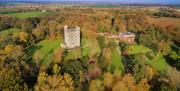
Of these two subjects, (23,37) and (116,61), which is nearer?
(116,61)

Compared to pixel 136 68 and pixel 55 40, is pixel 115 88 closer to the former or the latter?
pixel 136 68

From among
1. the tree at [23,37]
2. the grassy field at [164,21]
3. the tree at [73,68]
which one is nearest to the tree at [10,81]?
the tree at [73,68]

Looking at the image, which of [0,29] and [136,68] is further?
[0,29]

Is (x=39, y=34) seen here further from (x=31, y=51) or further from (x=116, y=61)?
(x=116, y=61)

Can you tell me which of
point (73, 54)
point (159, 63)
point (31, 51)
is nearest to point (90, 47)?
Answer: point (73, 54)

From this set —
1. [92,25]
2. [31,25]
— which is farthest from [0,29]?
[92,25]

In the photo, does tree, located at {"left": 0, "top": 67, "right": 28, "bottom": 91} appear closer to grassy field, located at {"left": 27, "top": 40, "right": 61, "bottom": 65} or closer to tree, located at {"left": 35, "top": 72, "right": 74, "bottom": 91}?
tree, located at {"left": 35, "top": 72, "right": 74, "bottom": 91}

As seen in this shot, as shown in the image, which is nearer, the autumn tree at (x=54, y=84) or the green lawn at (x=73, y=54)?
the autumn tree at (x=54, y=84)

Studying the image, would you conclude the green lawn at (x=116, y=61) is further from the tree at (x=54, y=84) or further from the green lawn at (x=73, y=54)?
the tree at (x=54, y=84)
